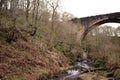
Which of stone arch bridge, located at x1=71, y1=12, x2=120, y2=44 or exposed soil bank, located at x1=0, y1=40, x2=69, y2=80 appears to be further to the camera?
stone arch bridge, located at x1=71, y1=12, x2=120, y2=44

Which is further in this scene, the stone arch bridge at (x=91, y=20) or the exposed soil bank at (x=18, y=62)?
the stone arch bridge at (x=91, y=20)

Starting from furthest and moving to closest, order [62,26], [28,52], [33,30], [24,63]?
[62,26] → [33,30] → [28,52] → [24,63]

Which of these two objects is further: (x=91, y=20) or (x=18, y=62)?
(x=91, y=20)

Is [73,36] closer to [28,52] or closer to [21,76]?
[28,52]

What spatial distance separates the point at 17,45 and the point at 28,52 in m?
1.28

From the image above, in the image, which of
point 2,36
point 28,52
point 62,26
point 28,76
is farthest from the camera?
point 62,26

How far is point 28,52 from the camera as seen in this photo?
674 inches

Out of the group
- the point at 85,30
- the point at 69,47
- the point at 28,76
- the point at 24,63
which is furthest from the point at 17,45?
the point at 85,30

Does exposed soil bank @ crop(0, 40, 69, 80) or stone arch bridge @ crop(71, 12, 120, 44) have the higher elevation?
stone arch bridge @ crop(71, 12, 120, 44)

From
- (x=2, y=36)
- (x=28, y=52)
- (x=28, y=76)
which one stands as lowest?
(x=28, y=76)

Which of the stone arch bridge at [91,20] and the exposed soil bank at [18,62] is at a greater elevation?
the stone arch bridge at [91,20]

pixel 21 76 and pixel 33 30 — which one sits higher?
pixel 33 30

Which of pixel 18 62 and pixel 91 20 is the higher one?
Answer: pixel 91 20

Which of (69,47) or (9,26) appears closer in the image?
(9,26)
